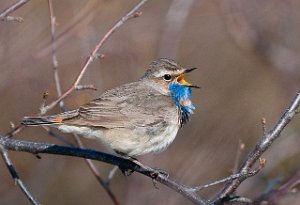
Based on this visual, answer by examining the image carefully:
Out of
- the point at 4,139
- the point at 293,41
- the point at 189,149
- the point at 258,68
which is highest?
the point at 258,68

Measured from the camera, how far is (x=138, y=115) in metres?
6.89

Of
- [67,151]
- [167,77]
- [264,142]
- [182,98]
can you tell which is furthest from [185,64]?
[264,142]

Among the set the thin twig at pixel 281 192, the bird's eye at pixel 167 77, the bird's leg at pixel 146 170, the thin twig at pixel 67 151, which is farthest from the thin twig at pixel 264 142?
the bird's eye at pixel 167 77

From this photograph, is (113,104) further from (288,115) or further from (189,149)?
(189,149)

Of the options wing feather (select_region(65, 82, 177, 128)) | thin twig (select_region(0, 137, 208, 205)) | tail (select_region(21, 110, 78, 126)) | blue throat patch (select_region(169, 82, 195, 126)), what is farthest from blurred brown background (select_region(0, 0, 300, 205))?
thin twig (select_region(0, 137, 208, 205))

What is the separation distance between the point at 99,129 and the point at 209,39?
5.52 m

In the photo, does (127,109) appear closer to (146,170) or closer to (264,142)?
(146,170)

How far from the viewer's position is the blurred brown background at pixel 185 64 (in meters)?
7.90

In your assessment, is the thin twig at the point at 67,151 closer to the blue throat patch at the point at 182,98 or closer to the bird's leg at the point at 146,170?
the bird's leg at the point at 146,170

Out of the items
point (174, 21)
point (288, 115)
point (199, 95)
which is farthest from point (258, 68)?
point (288, 115)

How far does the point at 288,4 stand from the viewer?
32.5ft

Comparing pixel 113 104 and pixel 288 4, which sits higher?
pixel 288 4

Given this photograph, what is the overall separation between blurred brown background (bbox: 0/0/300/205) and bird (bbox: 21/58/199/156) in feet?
1.82

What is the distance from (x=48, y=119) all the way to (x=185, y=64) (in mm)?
5838
